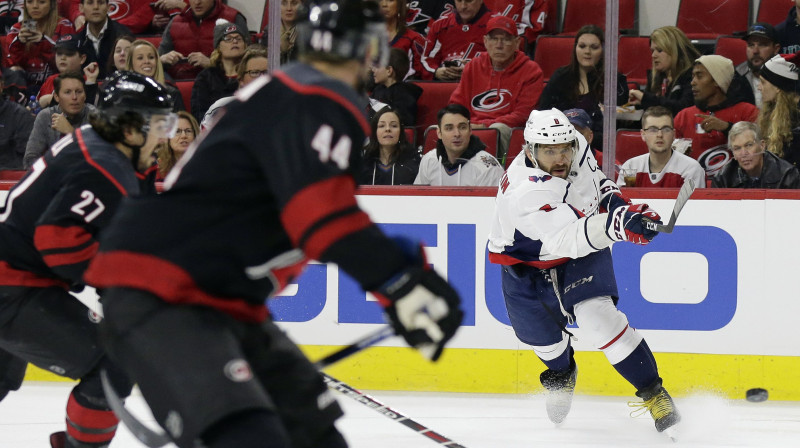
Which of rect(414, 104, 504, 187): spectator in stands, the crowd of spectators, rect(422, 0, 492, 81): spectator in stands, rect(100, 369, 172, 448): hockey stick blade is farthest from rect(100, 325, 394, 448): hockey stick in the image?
rect(422, 0, 492, 81): spectator in stands

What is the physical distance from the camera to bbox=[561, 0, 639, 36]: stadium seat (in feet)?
16.1

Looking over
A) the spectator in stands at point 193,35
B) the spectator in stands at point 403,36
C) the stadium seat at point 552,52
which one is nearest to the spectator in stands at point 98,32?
the spectator in stands at point 193,35

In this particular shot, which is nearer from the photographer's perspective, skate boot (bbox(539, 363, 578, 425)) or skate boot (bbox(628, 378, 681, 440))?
skate boot (bbox(628, 378, 681, 440))

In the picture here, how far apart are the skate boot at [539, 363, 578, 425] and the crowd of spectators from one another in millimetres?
1034

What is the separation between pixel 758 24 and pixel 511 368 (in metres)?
2.03

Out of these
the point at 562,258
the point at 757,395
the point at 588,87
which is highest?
the point at 588,87

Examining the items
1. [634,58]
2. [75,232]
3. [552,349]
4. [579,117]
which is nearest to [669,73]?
[634,58]

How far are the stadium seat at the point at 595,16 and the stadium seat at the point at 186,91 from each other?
189cm

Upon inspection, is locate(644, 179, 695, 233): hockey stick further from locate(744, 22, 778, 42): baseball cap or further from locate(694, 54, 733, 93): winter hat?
locate(744, 22, 778, 42): baseball cap

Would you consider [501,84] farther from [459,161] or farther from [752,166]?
[752,166]

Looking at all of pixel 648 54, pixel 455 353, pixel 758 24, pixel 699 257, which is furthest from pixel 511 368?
pixel 758 24

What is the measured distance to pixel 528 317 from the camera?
14.3ft

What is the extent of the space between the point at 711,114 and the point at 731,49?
1.22 ft

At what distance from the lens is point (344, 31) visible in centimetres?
183
